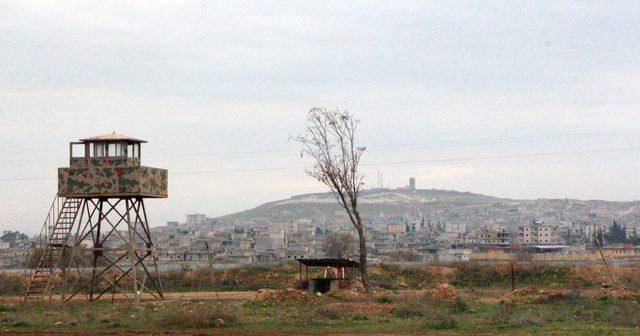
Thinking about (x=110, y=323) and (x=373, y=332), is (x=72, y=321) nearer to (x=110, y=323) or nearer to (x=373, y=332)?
(x=110, y=323)

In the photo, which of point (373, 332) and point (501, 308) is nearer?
point (373, 332)

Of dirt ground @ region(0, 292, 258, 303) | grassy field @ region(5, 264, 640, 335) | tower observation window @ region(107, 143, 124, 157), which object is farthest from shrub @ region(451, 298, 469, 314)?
tower observation window @ region(107, 143, 124, 157)

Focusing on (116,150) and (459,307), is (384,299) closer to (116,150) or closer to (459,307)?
(459,307)

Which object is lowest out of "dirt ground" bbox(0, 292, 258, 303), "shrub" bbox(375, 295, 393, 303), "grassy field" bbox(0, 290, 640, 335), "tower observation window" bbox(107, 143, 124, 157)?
"grassy field" bbox(0, 290, 640, 335)

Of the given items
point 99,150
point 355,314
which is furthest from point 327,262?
point 355,314

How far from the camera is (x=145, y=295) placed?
2135 inches

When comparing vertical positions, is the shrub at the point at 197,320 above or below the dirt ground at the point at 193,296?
below

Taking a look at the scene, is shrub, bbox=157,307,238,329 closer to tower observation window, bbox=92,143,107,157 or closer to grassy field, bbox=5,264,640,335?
grassy field, bbox=5,264,640,335

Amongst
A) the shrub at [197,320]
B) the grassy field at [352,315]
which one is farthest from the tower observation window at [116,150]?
the shrub at [197,320]

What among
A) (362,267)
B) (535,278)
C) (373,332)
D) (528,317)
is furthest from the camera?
(535,278)

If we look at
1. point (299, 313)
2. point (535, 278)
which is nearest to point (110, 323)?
point (299, 313)

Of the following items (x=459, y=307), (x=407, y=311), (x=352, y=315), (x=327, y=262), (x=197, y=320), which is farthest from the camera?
(x=327, y=262)

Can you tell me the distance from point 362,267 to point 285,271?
1348 centimetres

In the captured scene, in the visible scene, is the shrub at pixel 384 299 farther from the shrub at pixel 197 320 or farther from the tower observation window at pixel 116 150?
the tower observation window at pixel 116 150
